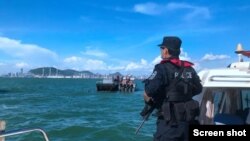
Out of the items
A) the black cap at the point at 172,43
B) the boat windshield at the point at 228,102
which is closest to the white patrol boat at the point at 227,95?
the boat windshield at the point at 228,102

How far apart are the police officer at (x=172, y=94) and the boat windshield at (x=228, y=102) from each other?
43.6 inches

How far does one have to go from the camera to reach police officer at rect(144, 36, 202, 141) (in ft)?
15.4

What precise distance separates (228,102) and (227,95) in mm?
111

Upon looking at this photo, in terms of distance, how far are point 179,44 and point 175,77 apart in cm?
42

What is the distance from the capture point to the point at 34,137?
16547 millimetres

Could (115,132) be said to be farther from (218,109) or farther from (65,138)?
(218,109)

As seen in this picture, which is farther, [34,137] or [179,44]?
[34,137]

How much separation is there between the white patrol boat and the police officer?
0.63m

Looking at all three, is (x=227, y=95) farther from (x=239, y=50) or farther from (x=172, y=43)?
(x=172, y=43)

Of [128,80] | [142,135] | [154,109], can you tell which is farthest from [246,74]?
[128,80]

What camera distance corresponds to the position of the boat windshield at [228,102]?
5.86 metres

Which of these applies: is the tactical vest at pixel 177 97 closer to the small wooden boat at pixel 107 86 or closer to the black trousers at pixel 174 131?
the black trousers at pixel 174 131

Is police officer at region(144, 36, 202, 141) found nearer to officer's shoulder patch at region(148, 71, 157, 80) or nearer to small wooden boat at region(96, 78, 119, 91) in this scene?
officer's shoulder patch at region(148, 71, 157, 80)

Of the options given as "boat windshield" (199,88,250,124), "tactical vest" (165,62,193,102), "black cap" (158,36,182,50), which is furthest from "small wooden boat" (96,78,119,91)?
"tactical vest" (165,62,193,102)
